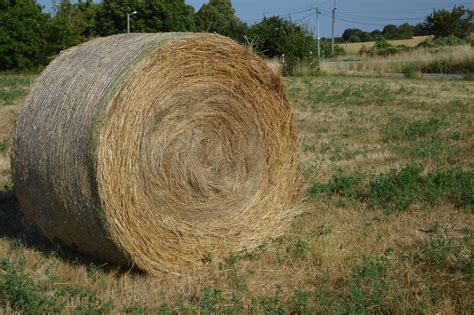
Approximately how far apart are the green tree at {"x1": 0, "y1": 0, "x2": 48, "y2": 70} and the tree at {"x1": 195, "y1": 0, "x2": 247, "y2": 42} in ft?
33.3

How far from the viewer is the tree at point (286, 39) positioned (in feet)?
112

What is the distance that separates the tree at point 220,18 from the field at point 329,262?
33600 mm

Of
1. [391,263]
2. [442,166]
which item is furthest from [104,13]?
[391,263]

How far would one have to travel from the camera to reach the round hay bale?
5004 millimetres

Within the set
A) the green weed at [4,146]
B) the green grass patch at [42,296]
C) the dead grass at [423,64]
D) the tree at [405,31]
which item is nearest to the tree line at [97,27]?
the dead grass at [423,64]

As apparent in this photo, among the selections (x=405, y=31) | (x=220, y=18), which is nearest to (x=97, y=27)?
(x=220, y=18)

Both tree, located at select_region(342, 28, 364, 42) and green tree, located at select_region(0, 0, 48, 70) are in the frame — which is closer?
green tree, located at select_region(0, 0, 48, 70)

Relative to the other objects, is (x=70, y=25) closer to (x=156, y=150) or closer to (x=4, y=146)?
(x=4, y=146)

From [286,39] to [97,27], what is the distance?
1874 centimetres

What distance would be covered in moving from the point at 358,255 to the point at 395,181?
7.44 ft

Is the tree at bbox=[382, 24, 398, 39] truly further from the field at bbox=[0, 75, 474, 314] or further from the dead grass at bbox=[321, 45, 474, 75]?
the field at bbox=[0, 75, 474, 314]

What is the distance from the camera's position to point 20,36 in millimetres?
37406

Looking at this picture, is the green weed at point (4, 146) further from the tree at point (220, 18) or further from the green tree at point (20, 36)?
the tree at point (220, 18)

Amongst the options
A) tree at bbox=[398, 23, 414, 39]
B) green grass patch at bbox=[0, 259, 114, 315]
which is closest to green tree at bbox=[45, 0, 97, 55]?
green grass patch at bbox=[0, 259, 114, 315]
